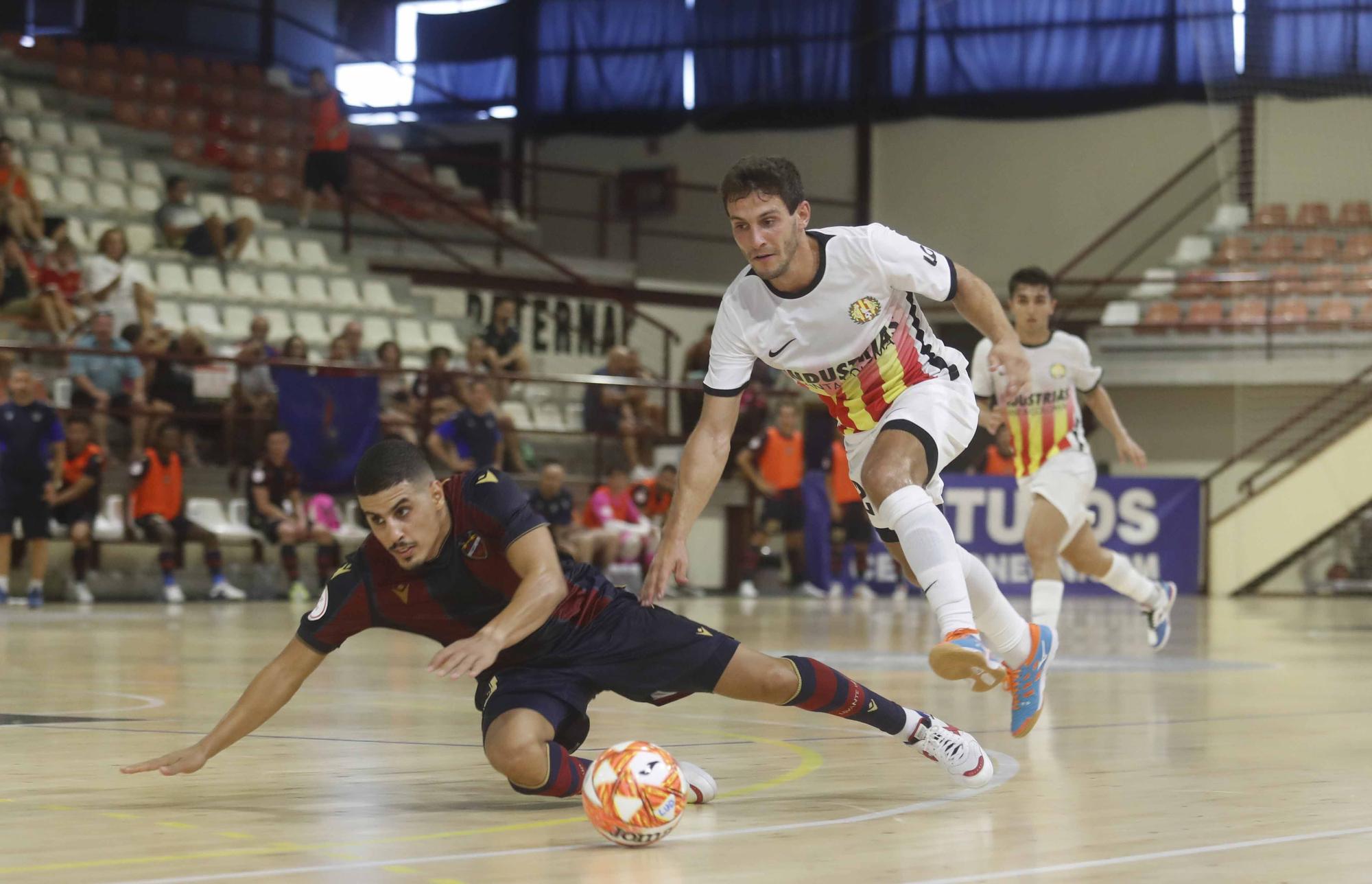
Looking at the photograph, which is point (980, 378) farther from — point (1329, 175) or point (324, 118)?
point (1329, 175)

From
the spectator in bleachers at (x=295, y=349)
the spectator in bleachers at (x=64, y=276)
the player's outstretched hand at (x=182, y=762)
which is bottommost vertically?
the player's outstretched hand at (x=182, y=762)

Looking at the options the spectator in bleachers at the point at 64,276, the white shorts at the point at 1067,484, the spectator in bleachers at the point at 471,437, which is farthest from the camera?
the spectator in bleachers at the point at 64,276

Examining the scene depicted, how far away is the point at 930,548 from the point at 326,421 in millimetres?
11739

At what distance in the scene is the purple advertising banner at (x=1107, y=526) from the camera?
19.9 meters

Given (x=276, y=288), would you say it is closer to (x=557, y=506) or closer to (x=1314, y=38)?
(x=557, y=506)

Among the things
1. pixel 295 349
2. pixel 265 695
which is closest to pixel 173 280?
pixel 295 349

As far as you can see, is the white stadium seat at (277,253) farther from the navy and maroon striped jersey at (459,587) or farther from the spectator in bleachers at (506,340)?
the navy and maroon striped jersey at (459,587)

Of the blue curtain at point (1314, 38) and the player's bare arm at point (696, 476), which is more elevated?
the blue curtain at point (1314, 38)

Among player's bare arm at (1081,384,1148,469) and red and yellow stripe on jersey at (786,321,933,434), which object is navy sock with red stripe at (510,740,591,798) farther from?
player's bare arm at (1081,384,1148,469)

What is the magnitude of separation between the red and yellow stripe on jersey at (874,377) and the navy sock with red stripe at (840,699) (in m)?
1.24

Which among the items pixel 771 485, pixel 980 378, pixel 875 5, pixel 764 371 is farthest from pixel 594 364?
pixel 980 378

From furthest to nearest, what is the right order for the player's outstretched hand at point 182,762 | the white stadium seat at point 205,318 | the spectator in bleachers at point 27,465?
the white stadium seat at point 205,318 < the spectator in bleachers at point 27,465 < the player's outstretched hand at point 182,762

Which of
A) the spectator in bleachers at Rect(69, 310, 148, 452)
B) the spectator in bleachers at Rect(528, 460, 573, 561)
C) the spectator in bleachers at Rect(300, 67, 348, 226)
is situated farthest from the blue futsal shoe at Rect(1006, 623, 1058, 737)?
the spectator in bleachers at Rect(300, 67, 348, 226)

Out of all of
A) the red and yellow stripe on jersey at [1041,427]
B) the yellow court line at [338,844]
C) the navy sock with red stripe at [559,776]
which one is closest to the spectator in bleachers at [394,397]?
the red and yellow stripe on jersey at [1041,427]
